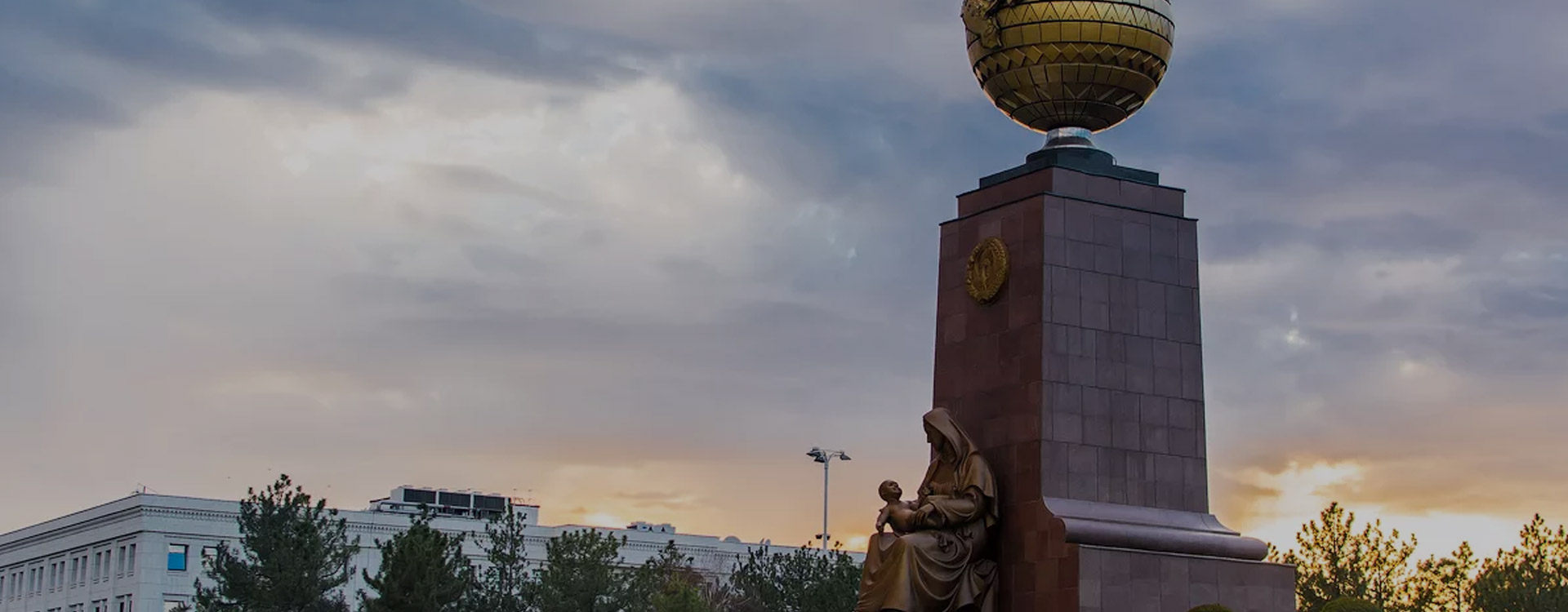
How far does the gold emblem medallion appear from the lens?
2175cm

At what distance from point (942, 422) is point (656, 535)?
62.2 meters

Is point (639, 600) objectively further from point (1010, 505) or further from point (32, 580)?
point (32, 580)

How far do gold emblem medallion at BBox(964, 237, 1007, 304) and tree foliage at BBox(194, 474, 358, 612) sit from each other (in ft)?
82.1

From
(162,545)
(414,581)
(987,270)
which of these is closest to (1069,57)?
(987,270)

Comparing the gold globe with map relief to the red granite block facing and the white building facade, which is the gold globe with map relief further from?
the white building facade

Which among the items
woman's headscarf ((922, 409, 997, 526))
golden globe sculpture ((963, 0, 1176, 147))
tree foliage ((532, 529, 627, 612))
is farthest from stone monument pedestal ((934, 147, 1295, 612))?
tree foliage ((532, 529, 627, 612))

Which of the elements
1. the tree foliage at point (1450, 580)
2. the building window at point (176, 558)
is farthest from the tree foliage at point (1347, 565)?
the building window at point (176, 558)

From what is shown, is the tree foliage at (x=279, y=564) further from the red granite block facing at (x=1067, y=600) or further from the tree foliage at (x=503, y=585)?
the red granite block facing at (x=1067, y=600)

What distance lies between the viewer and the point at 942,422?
2138cm

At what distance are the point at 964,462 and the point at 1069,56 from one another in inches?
161

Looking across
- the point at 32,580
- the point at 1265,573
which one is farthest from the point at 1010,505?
the point at 32,580

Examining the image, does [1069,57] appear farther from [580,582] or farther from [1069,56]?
[580,582]

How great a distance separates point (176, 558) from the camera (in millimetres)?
72375

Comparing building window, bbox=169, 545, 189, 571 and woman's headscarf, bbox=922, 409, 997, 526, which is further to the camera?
building window, bbox=169, 545, 189, 571
